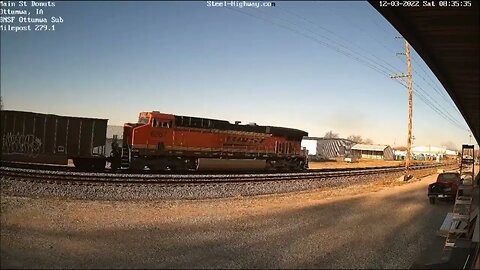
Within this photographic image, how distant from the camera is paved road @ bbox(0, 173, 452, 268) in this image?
697 centimetres

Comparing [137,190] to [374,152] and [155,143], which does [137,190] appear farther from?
[374,152]

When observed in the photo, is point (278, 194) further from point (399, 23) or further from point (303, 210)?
point (399, 23)

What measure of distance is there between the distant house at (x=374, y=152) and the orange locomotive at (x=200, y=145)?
6786 cm

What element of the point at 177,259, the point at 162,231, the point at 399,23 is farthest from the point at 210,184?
the point at 399,23

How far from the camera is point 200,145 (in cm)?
2378

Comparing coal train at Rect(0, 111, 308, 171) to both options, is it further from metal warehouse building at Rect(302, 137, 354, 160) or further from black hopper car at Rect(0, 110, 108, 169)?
metal warehouse building at Rect(302, 137, 354, 160)

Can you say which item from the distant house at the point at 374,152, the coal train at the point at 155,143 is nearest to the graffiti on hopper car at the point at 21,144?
the coal train at the point at 155,143

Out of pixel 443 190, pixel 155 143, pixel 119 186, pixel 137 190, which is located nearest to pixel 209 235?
pixel 137 190

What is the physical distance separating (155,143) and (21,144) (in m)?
6.93

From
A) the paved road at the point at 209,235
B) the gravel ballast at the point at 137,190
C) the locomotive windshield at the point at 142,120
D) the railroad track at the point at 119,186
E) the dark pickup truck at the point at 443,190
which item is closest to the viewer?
the paved road at the point at 209,235

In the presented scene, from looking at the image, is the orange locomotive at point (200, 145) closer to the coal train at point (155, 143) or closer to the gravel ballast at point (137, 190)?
the coal train at point (155, 143)

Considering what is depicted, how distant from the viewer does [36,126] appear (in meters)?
17.8

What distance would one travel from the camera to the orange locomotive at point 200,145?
20.9m

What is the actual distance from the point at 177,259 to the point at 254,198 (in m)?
9.12
